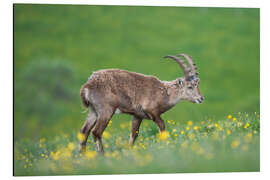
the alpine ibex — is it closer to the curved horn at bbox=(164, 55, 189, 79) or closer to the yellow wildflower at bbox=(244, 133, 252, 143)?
the curved horn at bbox=(164, 55, 189, 79)

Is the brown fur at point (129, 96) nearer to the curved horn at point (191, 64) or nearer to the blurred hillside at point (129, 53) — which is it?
the curved horn at point (191, 64)

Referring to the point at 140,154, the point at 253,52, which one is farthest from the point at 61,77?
the point at 253,52

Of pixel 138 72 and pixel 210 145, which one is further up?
pixel 138 72

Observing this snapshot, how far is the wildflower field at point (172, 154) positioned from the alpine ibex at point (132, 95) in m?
0.39

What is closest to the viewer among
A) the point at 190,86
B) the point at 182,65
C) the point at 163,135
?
the point at 163,135

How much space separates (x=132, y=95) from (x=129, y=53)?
140 centimetres

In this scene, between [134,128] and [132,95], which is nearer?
[132,95]

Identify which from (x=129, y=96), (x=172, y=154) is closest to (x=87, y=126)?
(x=129, y=96)

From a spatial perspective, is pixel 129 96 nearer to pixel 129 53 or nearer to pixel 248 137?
pixel 129 53

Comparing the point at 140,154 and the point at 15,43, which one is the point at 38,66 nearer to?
the point at 15,43

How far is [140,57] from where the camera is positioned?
1030 cm

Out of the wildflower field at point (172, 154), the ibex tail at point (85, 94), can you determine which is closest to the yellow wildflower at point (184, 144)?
the wildflower field at point (172, 154)

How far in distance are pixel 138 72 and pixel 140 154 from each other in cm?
201

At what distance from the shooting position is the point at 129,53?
1014 cm
